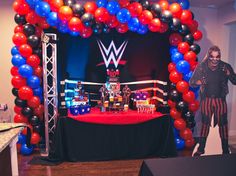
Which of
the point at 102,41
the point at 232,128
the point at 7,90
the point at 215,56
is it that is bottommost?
the point at 232,128

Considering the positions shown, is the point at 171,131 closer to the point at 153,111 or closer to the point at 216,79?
the point at 153,111

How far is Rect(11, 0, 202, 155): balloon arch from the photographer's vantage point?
10.9 feet

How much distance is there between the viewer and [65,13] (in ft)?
10.6

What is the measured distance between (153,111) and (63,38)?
183cm

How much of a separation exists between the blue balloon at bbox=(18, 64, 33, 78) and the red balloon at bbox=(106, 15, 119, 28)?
131 centimetres

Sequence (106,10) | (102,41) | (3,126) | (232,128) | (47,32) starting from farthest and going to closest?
(232,128)
(102,41)
(47,32)
(106,10)
(3,126)

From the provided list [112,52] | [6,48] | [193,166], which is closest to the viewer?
[193,166]

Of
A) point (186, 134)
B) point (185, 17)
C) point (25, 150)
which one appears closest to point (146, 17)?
point (185, 17)

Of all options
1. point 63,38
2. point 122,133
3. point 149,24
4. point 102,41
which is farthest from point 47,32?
point 122,133

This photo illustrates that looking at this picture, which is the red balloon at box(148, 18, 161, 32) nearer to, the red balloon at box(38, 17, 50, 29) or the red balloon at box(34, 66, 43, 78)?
the red balloon at box(38, 17, 50, 29)

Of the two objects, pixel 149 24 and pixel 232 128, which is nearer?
pixel 149 24

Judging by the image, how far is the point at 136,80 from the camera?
4168mm

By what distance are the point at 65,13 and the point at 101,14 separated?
0.49 meters

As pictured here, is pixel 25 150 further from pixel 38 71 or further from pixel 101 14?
pixel 101 14
